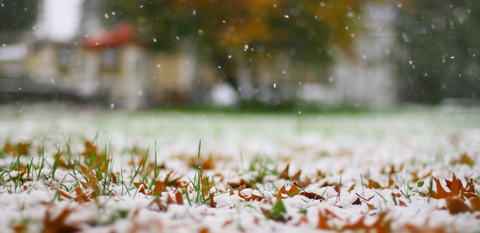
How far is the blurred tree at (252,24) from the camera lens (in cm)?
872

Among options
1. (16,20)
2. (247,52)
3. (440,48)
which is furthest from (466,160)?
(16,20)

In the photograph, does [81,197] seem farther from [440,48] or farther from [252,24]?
[440,48]

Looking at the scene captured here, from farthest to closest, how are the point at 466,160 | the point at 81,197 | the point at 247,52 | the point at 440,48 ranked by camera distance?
1. the point at 440,48
2. the point at 247,52
3. the point at 466,160
4. the point at 81,197

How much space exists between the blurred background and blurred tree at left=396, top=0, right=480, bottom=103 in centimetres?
5

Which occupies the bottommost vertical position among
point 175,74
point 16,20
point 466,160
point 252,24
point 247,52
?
point 466,160

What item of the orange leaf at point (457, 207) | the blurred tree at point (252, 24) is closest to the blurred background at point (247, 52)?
the blurred tree at point (252, 24)

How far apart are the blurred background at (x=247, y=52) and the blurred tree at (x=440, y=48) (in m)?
0.05

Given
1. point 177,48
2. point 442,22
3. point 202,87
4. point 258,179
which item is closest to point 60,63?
point 202,87

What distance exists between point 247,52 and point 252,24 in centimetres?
177

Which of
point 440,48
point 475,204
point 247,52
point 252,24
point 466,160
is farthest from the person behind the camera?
point 440,48

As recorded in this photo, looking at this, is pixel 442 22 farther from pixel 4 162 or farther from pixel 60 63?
pixel 60 63

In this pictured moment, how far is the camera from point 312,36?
9.94 metres

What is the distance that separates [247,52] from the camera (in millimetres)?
10258

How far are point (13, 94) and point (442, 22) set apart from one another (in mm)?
16763
